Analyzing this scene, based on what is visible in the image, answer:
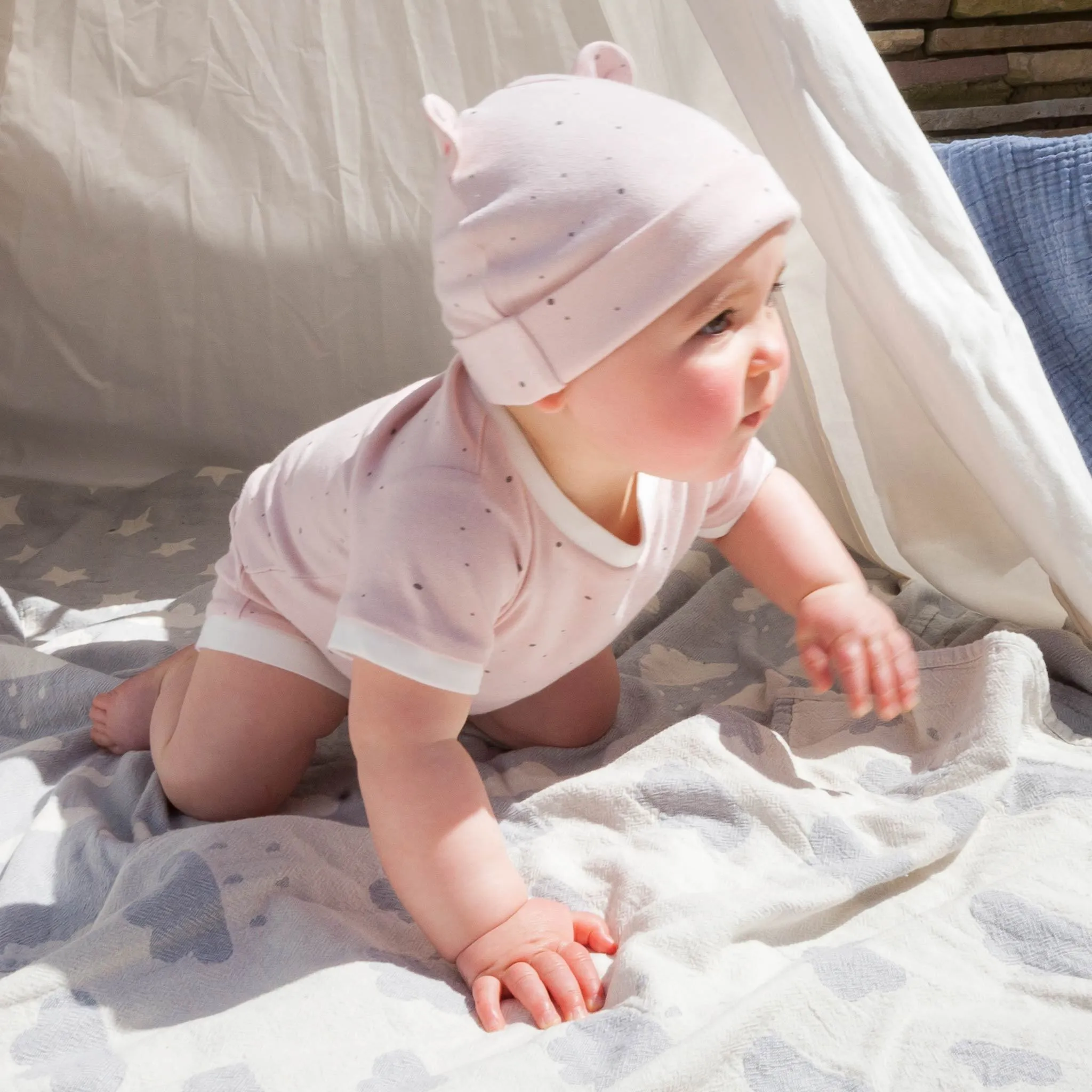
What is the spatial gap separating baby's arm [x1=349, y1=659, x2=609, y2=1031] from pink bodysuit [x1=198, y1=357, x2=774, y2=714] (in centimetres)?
3

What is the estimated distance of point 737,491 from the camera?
113 cm

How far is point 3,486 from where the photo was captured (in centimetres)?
175

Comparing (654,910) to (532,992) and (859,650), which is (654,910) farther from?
(859,650)

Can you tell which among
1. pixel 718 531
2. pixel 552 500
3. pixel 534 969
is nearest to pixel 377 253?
pixel 718 531

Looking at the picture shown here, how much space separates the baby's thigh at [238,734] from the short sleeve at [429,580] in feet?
0.76

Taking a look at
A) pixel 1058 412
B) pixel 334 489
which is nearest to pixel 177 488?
pixel 334 489

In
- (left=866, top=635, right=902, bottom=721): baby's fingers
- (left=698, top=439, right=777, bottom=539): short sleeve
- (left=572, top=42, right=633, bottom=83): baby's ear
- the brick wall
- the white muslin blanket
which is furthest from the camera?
the brick wall

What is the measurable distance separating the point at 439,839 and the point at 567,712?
0.30 meters

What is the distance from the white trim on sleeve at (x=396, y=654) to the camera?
85 cm

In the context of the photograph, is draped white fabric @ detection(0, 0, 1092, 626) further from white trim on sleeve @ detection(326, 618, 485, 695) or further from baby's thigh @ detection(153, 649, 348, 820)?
baby's thigh @ detection(153, 649, 348, 820)

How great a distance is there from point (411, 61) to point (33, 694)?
0.88m

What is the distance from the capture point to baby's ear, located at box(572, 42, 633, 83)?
896 millimetres

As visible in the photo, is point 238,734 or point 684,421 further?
point 238,734

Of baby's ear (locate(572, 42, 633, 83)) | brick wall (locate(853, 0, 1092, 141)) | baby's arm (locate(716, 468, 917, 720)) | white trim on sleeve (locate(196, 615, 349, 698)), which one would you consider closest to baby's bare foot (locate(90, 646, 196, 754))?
white trim on sleeve (locate(196, 615, 349, 698))
